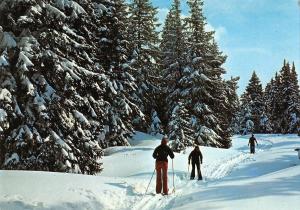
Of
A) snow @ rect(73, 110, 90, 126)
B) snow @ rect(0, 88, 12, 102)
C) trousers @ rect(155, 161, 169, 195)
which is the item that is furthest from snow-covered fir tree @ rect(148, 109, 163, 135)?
snow @ rect(0, 88, 12, 102)

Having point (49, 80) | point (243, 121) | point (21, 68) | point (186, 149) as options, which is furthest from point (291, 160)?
point (243, 121)

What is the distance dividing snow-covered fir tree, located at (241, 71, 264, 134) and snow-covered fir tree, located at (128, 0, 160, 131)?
42.6 meters

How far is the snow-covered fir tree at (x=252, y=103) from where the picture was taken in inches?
3199

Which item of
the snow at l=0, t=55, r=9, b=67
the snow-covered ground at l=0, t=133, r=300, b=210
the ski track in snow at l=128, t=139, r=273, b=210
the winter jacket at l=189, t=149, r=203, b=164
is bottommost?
the ski track in snow at l=128, t=139, r=273, b=210

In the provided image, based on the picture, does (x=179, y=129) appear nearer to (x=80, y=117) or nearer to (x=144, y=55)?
(x=144, y=55)

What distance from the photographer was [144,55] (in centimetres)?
4025

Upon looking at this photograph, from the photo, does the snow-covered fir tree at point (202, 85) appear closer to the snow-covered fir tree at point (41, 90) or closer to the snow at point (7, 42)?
the snow-covered fir tree at point (41, 90)

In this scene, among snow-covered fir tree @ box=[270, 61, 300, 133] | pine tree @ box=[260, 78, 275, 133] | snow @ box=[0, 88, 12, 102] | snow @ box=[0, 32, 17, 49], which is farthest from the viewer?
pine tree @ box=[260, 78, 275, 133]

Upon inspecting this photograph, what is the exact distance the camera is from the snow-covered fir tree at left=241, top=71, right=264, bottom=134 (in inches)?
3199

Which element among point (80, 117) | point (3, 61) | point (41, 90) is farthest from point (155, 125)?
point (3, 61)

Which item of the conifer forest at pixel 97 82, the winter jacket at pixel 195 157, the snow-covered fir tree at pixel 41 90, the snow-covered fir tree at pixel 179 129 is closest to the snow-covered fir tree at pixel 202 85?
the conifer forest at pixel 97 82

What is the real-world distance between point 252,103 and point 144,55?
1810 inches

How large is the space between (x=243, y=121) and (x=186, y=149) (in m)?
51.5

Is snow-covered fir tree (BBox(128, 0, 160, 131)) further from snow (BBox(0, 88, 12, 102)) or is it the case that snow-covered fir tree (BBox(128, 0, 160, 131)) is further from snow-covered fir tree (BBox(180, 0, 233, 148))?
snow (BBox(0, 88, 12, 102))
